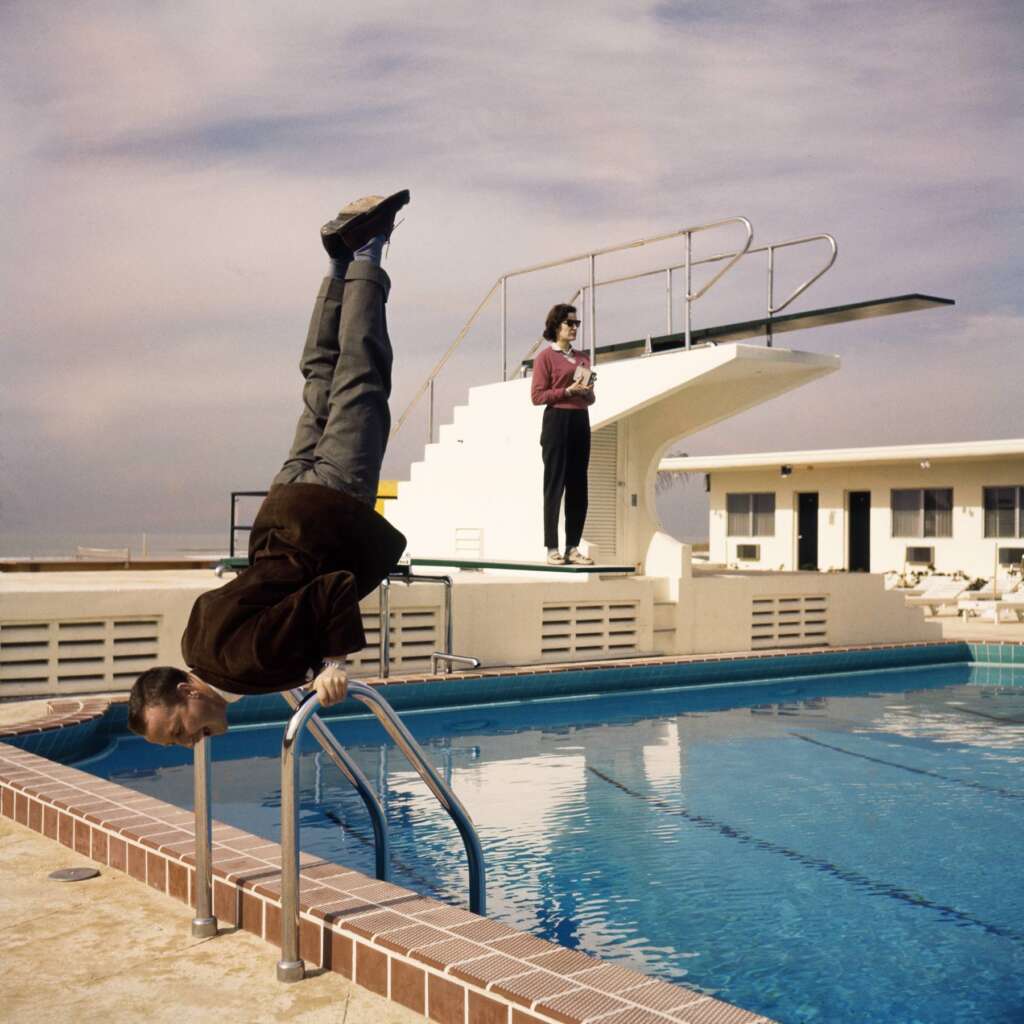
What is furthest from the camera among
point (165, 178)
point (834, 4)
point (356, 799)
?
point (165, 178)

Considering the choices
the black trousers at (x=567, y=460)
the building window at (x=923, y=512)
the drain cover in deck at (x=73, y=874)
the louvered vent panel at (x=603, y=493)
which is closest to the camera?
the drain cover in deck at (x=73, y=874)

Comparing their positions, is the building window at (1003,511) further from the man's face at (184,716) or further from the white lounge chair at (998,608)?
the man's face at (184,716)

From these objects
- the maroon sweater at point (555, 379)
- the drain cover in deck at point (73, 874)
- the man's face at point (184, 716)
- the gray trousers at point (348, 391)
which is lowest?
the drain cover in deck at point (73, 874)

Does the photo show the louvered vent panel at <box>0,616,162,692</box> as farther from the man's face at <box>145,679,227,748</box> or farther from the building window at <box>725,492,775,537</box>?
the building window at <box>725,492,775,537</box>

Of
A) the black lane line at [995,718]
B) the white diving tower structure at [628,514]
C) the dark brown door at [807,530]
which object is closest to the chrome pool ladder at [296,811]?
the white diving tower structure at [628,514]

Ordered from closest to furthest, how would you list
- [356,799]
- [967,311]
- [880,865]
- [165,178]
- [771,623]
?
Answer: [880,865] < [356,799] < [771,623] < [165,178] < [967,311]

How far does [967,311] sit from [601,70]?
2248cm

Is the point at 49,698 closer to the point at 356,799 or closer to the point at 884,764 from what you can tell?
the point at 356,799

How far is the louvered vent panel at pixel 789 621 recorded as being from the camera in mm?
11391

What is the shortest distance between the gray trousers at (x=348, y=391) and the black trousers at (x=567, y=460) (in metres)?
6.59

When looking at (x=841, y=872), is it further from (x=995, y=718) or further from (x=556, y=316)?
(x=556, y=316)

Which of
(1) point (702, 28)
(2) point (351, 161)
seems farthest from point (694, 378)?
(2) point (351, 161)

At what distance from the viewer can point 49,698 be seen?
7.69 meters

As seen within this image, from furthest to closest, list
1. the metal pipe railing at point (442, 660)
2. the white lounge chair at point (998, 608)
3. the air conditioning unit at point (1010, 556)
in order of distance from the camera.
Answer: the air conditioning unit at point (1010, 556), the white lounge chair at point (998, 608), the metal pipe railing at point (442, 660)
